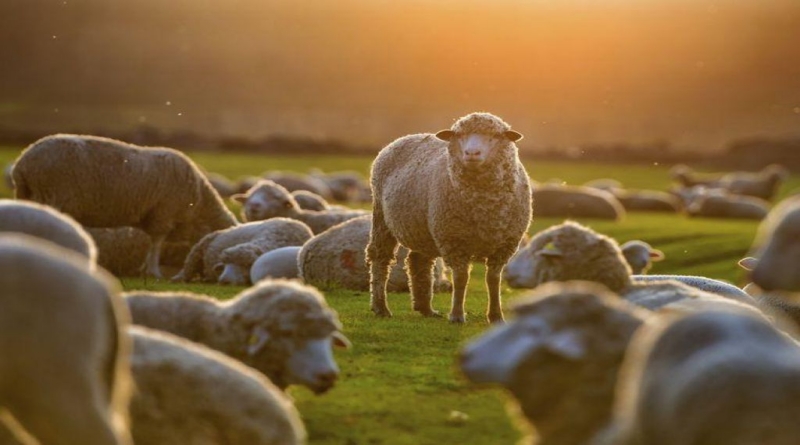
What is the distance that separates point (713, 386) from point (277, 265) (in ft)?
34.7

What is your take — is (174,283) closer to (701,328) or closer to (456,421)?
(456,421)

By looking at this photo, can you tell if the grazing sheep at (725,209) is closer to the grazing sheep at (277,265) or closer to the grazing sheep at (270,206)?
the grazing sheep at (270,206)

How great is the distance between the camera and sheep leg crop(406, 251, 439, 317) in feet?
40.1

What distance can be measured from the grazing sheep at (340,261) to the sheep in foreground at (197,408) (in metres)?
8.61

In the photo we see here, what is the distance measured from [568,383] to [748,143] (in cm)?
8186

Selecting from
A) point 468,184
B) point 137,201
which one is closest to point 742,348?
point 468,184

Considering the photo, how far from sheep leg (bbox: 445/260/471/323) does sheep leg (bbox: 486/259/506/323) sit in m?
0.22

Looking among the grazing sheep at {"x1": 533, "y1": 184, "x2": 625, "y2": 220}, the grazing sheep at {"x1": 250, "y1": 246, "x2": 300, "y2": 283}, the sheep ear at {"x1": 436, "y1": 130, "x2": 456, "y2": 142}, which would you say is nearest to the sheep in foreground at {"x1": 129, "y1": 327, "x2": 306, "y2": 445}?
the sheep ear at {"x1": 436, "y1": 130, "x2": 456, "y2": 142}

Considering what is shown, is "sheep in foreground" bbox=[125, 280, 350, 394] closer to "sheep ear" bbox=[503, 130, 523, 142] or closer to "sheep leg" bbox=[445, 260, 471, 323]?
"sheep leg" bbox=[445, 260, 471, 323]

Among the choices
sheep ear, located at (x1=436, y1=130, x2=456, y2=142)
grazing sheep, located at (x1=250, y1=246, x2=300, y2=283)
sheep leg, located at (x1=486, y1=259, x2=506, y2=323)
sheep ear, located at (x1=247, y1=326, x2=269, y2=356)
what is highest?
sheep ear, located at (x1=436, y1=130, x2=456, y2=142)

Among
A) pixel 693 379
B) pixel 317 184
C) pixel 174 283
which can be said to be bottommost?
pixel 317 184

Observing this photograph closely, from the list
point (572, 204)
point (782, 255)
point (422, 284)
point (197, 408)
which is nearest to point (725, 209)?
point (572, 204)

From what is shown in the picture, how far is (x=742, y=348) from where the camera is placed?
172 inches

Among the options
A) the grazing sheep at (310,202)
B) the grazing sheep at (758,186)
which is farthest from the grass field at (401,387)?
the grazing sheep at (758,186)
